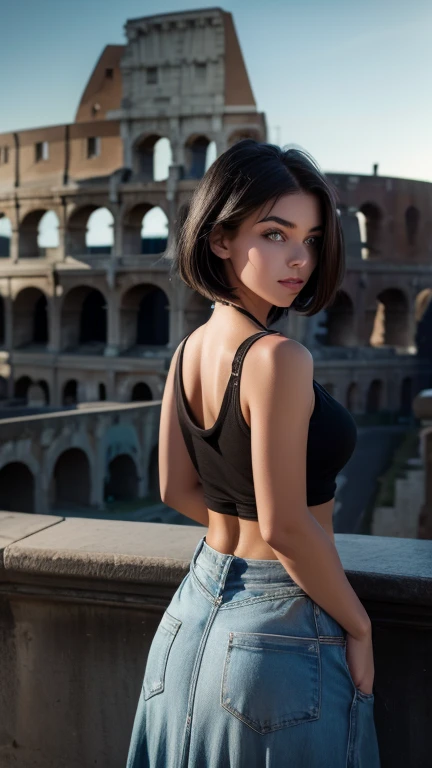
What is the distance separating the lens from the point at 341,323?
30859 mm

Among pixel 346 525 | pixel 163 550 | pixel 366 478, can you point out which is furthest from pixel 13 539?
pixel 366 478

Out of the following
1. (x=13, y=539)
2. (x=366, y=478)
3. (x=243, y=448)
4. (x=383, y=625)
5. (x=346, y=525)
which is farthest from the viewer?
(x=366, y=478)

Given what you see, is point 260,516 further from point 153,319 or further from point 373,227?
point 153,319

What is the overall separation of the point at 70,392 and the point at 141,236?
6208 millimetres

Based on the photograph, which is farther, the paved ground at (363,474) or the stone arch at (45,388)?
the stone arch at (45,388)

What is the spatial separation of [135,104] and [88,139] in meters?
2.12

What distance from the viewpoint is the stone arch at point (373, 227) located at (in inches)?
1201

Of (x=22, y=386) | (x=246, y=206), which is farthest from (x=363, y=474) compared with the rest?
(x=246, y=206)

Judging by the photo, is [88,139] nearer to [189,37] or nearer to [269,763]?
[189,37]

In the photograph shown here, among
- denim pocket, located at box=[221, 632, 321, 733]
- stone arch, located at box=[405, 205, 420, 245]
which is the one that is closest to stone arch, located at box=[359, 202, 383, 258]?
stone arch, located at box=[405, 205, 420, 245]

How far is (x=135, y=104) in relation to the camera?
2922 centimetres

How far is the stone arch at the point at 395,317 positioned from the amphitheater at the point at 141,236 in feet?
0.18

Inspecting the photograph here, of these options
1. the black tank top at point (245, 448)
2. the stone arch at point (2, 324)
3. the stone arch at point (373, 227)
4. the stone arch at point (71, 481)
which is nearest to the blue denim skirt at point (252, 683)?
the black tank top at point (245, 448)

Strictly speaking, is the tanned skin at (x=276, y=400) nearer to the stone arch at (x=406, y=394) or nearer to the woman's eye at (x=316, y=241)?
the woman's eye at (x=316, y=241)
